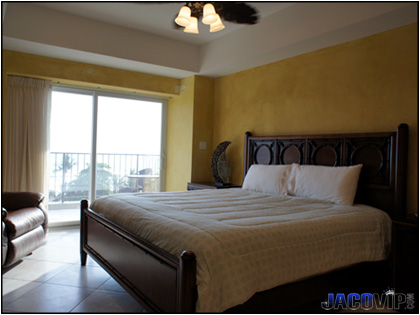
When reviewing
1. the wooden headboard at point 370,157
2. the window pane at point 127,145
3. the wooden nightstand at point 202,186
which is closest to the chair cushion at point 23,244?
the window pane at point 127,145

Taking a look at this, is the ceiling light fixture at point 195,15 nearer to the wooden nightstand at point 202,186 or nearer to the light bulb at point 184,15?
the light bulb at point 184,15

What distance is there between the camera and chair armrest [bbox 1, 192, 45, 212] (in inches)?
131

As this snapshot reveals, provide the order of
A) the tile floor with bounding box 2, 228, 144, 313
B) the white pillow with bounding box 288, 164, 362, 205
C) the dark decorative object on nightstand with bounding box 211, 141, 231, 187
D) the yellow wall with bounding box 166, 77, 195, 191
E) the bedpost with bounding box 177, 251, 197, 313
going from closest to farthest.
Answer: the bedpost with bounding box 177, 251, 197, 313, the tile floor with bounding box 2, 228, 144, 313, the white pillow with bounding box 288, 164, 362, 205, the dark decorative object on nightstand with bounding box 211, 141, 231, 187, the yellow wall with bounding box 166, 77, 195, 191

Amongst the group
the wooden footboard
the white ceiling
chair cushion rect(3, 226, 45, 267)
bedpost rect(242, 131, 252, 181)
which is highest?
the white ceiling

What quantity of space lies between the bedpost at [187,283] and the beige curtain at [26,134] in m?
3.39

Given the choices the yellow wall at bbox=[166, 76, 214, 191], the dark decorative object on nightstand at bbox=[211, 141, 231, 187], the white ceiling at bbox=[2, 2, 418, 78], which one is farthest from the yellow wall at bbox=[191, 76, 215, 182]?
the dark decorative object on nightstand at bbox=[211, 141, 231, 187]

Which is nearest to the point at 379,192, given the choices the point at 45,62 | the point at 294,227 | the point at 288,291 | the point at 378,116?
the point at 378,116

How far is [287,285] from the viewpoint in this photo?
6.02ft

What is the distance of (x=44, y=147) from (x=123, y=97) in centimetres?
147

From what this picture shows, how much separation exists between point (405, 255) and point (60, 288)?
2.71 m

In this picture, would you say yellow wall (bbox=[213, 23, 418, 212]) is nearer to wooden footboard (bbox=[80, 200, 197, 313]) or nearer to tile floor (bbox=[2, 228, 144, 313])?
wooden footboard (bbox=[80, 200, 197, 313])

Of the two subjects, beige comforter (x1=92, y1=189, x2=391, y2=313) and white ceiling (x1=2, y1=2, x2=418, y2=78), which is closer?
beige comforter (x1=92, y1=189, x2=391, y2=313)

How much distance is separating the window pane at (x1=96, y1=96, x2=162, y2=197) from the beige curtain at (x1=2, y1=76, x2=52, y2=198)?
83 cm

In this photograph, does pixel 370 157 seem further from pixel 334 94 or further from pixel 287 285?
pixel 287 285
